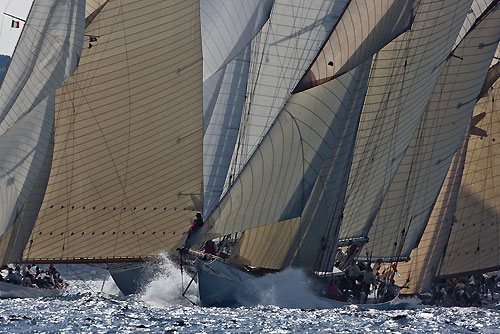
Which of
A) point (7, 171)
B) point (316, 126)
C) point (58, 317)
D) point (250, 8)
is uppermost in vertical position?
point (250, 8)

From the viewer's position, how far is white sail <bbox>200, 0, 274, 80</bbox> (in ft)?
156

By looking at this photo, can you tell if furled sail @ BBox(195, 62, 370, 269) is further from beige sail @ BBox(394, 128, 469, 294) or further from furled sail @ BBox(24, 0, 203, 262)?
beige sail @ BBox(394, 128, 469, 294)

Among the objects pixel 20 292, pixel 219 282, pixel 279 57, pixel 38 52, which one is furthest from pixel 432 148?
pixel 38 52

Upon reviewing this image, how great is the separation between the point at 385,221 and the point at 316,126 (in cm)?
1039

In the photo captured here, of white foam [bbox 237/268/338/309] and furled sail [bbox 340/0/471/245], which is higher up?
furled sail [bbox 340/0/471/245]

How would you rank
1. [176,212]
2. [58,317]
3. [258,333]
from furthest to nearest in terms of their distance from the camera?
[176,212], [58,317], [258,333]

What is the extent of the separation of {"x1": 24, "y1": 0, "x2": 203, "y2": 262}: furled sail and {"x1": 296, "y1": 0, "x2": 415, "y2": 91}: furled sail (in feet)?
14.4

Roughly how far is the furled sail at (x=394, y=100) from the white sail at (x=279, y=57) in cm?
245

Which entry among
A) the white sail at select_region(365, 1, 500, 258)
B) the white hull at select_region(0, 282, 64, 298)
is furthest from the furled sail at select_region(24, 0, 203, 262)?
the white sail at select_region(365, 1, 500, 258)

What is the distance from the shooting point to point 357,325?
46.3 meters

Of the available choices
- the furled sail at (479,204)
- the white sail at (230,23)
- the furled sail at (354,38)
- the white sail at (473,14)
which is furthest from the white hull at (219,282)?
the white sail at (473,14)

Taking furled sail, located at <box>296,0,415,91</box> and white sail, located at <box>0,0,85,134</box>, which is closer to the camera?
white sail, located at <box>0,0,85,134</box>

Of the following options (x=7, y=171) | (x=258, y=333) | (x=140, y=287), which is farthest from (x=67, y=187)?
(x=258, y=333)

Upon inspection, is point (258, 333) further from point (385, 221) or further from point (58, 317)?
point (385, 221)
